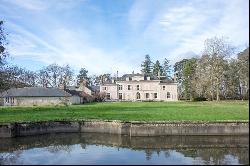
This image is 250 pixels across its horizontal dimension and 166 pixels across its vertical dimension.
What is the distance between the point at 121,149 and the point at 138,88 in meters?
74.1

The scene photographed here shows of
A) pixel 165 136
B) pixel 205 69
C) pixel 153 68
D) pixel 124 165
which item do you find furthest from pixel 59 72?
pixel 124 165

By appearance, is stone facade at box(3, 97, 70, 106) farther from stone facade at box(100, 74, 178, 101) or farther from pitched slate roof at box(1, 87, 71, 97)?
stone facade at box(100, 74, 178, 101)

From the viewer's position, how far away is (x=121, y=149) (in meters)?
19.6

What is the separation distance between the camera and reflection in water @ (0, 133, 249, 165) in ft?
54.3

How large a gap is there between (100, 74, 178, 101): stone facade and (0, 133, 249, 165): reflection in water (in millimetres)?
67723

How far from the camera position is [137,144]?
21.1 meters

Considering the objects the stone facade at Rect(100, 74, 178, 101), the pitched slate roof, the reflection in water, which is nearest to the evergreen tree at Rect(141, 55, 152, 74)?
the stone facade at Rect(100, 74, 178, 101)

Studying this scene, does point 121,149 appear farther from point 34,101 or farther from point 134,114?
point 34,101

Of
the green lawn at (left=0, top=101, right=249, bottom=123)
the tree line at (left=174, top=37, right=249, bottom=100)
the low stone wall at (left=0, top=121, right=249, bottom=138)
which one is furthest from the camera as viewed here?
the tree line at (left=174, top=37, right=249, bottom=100)

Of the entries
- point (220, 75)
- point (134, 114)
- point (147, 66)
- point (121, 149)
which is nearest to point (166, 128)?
point (121, 149)

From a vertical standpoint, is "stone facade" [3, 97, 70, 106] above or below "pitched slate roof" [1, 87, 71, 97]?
below

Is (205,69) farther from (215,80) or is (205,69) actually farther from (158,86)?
(158,86)

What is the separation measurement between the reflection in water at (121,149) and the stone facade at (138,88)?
2666 inches

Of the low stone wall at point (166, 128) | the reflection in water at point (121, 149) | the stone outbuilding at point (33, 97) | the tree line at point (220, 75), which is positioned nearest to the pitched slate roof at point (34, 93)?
the stone outbuilding at point (33, 97)
